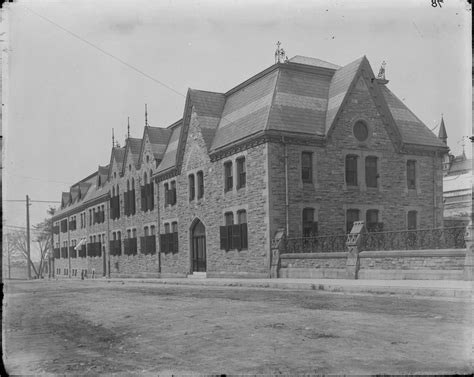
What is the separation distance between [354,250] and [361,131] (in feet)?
33.5

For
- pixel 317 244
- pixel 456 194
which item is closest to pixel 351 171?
pixel 317 244

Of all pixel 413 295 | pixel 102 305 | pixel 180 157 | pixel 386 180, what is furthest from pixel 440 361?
pixel 180 157

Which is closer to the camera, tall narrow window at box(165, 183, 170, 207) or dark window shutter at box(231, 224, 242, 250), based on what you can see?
dark window shutter at box(231, 224, 242, 250)

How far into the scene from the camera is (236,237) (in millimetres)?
29375

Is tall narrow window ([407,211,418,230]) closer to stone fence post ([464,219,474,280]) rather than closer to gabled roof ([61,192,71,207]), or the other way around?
stone fence post ([464,219,474,280])

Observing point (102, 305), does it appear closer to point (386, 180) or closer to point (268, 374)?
point (268, 374)

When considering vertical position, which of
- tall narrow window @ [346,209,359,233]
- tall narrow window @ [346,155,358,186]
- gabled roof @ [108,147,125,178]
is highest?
gabled roof @ [108,147,125,178]

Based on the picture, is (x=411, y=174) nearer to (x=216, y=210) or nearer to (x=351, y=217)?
(x=351, y=217)

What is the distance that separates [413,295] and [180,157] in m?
23.2

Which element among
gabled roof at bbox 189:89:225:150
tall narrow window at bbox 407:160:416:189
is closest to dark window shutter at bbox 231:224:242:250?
gabled roof at bbox 189:89:225:150

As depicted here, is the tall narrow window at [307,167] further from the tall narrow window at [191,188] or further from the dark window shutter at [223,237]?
the tall narrow window at [191,188]

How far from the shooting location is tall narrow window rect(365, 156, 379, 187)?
30047 millimetres

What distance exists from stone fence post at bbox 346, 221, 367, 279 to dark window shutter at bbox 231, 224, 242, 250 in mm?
8144

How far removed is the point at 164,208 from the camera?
39031 millimetres
